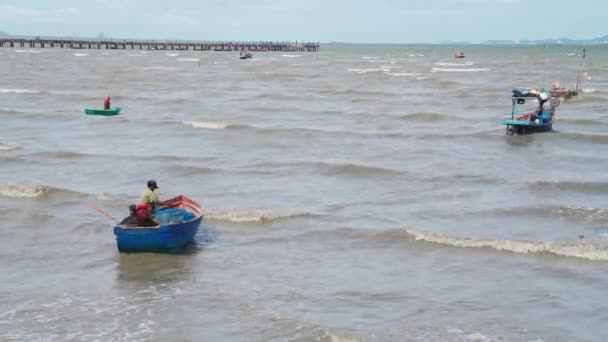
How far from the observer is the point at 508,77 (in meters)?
75.0

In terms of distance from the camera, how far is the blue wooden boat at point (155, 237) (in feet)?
52.4

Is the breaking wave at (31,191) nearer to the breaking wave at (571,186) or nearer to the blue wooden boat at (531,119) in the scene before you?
the breaking wave at (571,186)

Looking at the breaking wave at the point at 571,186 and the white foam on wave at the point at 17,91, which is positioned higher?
the white foam on wave at the point at 17,91

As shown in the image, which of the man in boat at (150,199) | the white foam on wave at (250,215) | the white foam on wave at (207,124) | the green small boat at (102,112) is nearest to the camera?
the man in boat at (150,199)

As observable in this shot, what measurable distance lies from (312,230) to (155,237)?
4.14m

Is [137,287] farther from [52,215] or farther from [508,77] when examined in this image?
[508,77]

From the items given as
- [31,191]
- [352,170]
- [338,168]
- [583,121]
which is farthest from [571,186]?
[583,121]

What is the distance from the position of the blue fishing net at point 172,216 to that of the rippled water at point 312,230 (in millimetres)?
744

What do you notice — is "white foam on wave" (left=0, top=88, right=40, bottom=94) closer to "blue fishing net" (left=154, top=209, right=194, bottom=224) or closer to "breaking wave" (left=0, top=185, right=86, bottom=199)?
"breaking wave" (left=0, top=185, right=86, bottom=199)

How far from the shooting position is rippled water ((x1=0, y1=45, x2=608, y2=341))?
42.6 feet

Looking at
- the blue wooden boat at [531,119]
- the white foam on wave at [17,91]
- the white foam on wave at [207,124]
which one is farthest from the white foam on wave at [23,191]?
the white foam on wave at [17,91]

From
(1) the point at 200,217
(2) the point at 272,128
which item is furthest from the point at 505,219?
(2) the point at 272,128

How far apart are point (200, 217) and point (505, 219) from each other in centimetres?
787

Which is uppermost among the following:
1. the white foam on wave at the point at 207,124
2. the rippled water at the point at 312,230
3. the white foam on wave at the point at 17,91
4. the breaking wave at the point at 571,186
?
the white foam on wave at the point at 17,91
